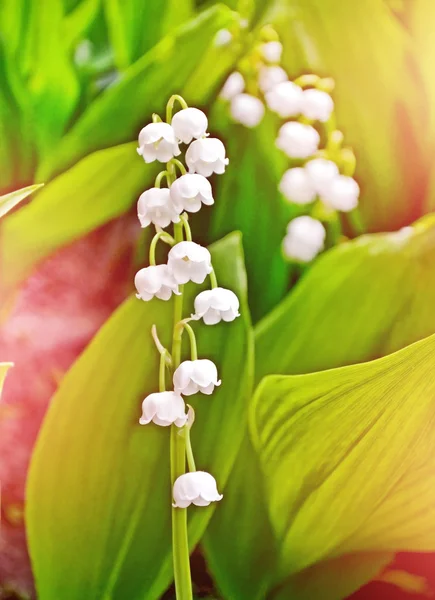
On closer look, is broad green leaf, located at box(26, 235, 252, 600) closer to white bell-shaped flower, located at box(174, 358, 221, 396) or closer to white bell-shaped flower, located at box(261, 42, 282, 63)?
white bell-shaped flower, located at box(174, 358, 221, 396)

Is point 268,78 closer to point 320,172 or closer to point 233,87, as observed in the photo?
point 233,87

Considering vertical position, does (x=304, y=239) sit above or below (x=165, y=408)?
above

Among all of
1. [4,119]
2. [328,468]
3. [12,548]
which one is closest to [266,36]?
[4,119]

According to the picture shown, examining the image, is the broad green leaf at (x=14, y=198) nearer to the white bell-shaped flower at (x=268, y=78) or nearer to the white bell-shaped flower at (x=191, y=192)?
the white bell-shaped flower at (x=191, y=192)

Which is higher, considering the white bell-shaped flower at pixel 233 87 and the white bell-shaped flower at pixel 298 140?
the white bell-shaped flower at pixel 233 87

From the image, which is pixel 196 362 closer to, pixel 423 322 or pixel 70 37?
pixel 423 322

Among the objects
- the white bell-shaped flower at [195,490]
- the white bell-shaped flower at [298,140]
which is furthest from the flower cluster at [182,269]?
the white bell-shaped flower at [298,140]

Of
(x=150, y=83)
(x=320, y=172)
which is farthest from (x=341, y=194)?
(x=150, y=83)
